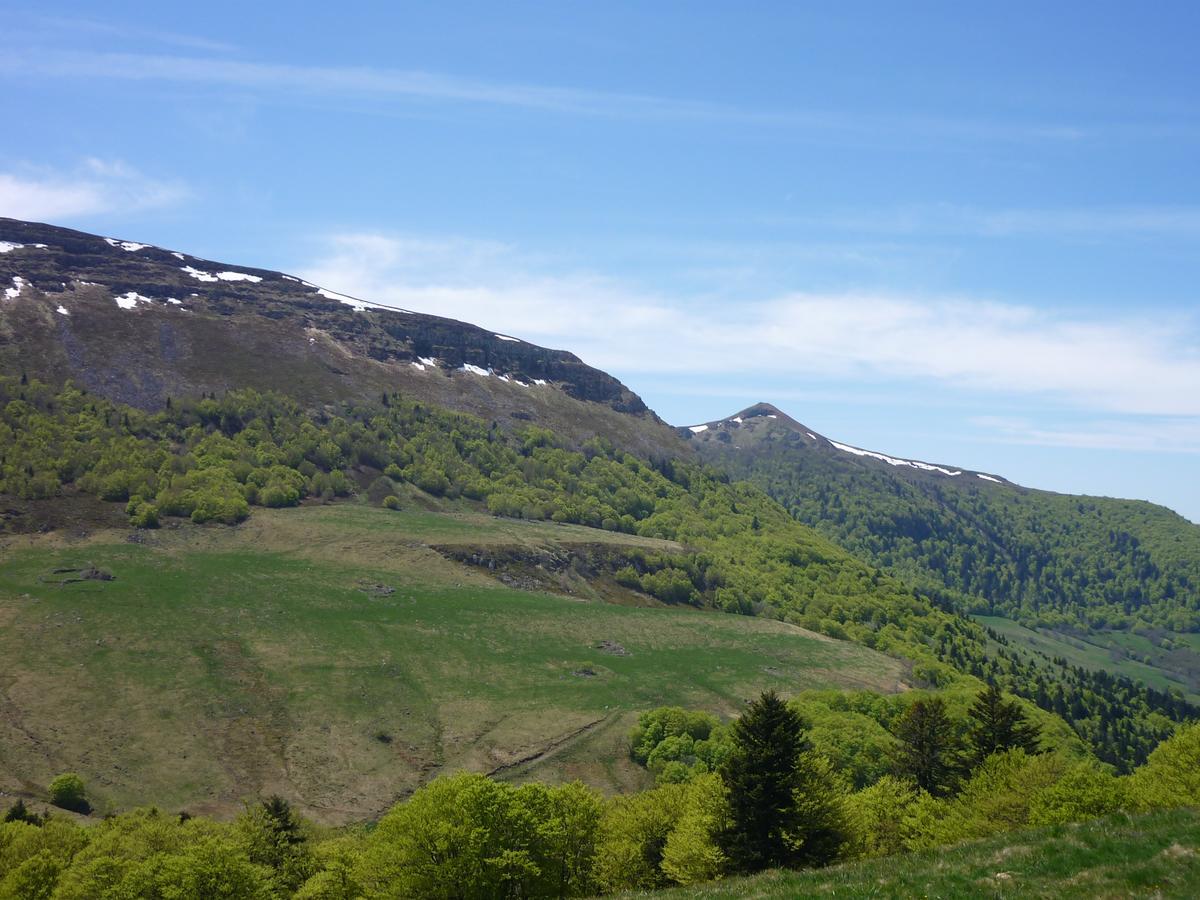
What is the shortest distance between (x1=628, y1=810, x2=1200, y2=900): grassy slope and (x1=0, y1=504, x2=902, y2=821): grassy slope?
275ft

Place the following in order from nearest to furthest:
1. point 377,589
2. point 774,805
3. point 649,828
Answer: point 774,805
point 649,828
point 377,589

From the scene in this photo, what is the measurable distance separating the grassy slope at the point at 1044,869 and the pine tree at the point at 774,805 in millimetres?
17849

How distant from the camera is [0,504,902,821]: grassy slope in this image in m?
102

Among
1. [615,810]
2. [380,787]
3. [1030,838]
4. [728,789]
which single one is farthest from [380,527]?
[1030,838]

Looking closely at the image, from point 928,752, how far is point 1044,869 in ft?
142

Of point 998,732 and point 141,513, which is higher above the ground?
point 998,732

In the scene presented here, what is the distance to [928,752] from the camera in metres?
63.4

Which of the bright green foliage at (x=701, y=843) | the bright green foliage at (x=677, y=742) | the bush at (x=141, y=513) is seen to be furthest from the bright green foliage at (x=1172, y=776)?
the bush at (x=141, y=513)

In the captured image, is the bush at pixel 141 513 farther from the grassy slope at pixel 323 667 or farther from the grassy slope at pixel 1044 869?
the grassy slope at pixel 1044 869

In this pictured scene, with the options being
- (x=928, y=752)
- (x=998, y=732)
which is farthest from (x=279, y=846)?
(x=998, y=732)

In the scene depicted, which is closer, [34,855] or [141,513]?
[34,855]

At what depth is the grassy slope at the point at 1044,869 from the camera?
21.8m

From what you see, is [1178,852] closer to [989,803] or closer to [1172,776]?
[989,803]

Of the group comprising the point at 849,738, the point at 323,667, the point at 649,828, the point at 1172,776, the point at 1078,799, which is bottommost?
the point at 323,667
